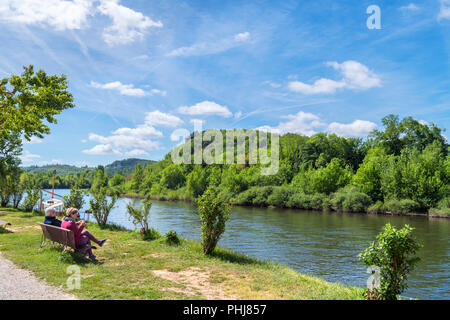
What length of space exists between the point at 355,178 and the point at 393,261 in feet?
212

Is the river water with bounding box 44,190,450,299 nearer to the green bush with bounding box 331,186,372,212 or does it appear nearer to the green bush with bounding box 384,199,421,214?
the green bush with bounding box 384,199,421,214

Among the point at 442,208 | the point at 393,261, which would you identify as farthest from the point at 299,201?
the point at 393,261

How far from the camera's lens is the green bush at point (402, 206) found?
51625 millimetres

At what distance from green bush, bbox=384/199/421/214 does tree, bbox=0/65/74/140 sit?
2014 inches

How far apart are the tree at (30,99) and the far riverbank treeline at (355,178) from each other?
64.2 feet

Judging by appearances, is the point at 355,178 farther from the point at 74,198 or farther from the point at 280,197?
the point at 74,198

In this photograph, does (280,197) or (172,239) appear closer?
(172,239)

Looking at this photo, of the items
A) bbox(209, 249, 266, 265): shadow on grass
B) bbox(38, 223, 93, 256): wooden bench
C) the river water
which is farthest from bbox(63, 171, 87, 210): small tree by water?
bbox(209, 249, 266, 265): shadow on grass

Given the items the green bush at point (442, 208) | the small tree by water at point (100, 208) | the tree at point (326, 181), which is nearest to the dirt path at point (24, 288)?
the small tree by water at point (100, 208)

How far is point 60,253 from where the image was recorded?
1004cm

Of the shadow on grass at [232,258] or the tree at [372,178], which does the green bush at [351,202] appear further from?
the shadow on grass at [232,258]

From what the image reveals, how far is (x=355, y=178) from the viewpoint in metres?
66.8
